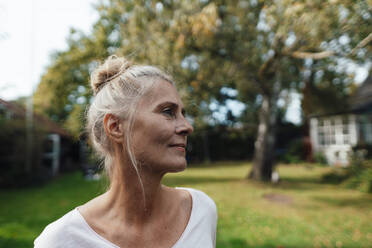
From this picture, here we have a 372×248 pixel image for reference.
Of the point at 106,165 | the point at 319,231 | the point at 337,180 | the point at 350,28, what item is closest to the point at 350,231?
the point at 319,231

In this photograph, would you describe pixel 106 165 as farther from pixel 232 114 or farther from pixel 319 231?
pixel 232 114

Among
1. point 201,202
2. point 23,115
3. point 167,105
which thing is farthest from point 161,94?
point 23,115

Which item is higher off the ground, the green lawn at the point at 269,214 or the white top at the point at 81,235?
the white top at the point at 81,235

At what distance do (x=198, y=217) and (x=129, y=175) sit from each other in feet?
1.63

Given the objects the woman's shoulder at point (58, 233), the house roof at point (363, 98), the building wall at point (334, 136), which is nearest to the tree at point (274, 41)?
the woman's shoulder at point (58, 233)

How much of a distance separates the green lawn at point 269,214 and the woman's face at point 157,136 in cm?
171

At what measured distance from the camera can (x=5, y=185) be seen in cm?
1173

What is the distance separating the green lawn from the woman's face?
1706 mm

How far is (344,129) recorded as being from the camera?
718 inches

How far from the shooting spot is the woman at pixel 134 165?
4.21ft

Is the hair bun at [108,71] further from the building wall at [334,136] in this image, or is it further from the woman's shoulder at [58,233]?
the building wall at [334,136]

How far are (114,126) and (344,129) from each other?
20.4m

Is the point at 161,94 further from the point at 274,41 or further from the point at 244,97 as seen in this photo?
the point at 244,97

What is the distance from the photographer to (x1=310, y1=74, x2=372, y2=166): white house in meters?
15.8
